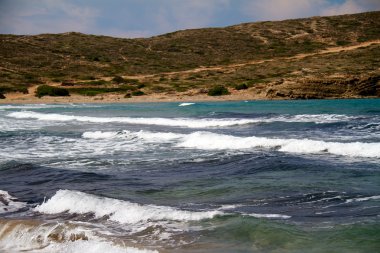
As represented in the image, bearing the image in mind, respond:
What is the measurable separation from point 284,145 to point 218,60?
2966 inches

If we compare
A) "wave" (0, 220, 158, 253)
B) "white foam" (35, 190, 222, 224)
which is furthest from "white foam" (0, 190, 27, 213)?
"wave" (0, 220, 158, 253)

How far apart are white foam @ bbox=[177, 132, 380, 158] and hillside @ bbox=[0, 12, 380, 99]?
32851 millimetres

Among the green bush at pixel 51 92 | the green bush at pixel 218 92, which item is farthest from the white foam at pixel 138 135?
the green bush at pixel 51 92

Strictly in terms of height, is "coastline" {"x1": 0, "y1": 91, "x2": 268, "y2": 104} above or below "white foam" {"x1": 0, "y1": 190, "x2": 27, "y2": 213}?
above

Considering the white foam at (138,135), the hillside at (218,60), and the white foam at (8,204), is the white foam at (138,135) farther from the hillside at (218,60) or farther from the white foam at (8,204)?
the hillside at (218,60)

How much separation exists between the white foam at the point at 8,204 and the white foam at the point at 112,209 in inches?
17.8

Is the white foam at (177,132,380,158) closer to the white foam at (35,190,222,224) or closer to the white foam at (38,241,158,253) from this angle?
the white foam at (35,190,222,224)

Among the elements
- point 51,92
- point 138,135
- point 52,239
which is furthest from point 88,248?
point 51,92

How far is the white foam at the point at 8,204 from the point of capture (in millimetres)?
9531

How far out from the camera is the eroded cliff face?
4975 cm

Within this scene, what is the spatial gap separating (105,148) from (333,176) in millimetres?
9911

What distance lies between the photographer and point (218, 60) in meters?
91.7

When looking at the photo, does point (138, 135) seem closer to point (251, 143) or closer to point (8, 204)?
point (251, 143)

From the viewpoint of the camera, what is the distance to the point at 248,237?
723 cm
